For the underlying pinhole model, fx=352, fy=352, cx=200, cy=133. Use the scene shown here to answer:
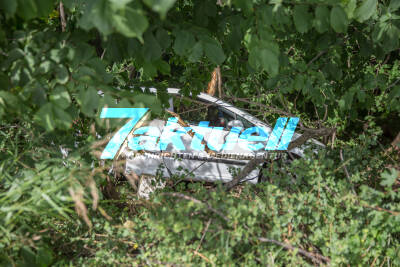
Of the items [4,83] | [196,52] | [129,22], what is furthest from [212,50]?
[4,83]

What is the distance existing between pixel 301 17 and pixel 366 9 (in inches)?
19.3

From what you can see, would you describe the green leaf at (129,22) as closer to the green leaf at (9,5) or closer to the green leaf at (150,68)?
the green leaf at (9,5)

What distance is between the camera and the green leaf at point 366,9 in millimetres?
2082

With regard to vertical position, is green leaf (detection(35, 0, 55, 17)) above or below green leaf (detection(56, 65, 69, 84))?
above

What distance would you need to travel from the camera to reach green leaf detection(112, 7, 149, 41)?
129 cm

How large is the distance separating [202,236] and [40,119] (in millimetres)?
1213

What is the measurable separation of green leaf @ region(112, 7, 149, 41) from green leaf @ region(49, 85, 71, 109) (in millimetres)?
548

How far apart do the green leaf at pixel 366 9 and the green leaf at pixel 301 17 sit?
403mm

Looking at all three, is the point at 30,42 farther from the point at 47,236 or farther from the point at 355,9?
the point at 355,9

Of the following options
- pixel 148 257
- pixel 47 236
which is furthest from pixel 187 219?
pixel 47 236

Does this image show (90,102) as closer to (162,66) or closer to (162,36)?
(162,36)

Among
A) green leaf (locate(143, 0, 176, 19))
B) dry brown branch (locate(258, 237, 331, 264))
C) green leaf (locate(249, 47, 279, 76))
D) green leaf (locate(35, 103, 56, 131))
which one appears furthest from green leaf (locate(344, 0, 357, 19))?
green leaf (locate(35, 103, 56, 131))

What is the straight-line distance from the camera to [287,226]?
8.07 feet

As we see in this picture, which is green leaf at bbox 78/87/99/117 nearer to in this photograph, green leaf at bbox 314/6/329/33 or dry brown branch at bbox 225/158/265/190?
green leaf at bbox 314/6/329/33
